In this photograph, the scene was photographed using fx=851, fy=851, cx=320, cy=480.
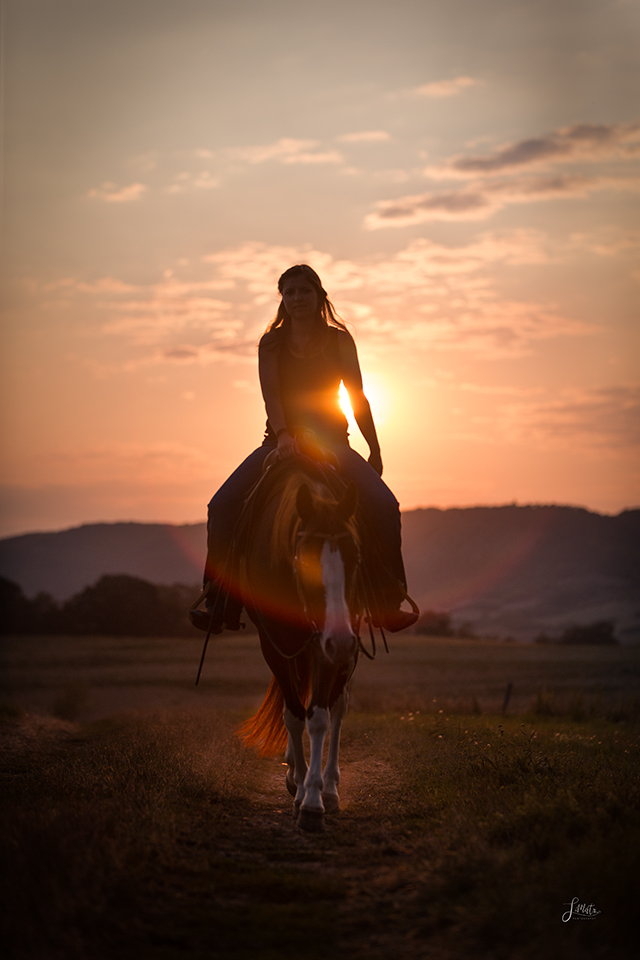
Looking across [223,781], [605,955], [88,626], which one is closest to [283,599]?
[223,781]

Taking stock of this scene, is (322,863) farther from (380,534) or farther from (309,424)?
(309,424)

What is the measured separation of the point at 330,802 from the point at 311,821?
32.6 inches

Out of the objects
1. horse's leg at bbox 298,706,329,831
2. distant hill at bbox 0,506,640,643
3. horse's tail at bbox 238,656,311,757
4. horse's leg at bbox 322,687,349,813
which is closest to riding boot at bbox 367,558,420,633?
horse's leg at bbox 322,687,349,813

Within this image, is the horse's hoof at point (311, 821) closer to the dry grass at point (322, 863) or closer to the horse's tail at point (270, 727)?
the dry grass at point (322, 863)

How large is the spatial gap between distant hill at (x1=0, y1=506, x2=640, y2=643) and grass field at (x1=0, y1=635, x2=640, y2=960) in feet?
293

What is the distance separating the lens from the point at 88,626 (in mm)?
52625

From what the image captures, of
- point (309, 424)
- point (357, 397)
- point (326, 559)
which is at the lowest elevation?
point (326, 559)

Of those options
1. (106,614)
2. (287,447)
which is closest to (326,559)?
(287,447)

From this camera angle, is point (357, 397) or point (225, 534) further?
point (357, 397)

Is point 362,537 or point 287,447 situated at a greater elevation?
point 287,447

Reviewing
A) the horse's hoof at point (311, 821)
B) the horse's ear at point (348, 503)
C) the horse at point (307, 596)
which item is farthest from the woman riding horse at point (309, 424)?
the horse's hoof at point (311, 821)

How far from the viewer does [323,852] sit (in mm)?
5586

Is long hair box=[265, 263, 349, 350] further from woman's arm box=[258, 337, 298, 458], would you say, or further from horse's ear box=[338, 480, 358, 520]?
horse's ear box=[338, 480, 358, 520]

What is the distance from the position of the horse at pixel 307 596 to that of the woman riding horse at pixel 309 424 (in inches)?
20.0
